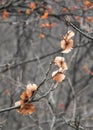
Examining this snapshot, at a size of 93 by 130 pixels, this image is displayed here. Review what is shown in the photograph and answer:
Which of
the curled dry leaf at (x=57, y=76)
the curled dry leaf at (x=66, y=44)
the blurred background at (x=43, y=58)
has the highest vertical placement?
the blurred background at (x=43, y=58)

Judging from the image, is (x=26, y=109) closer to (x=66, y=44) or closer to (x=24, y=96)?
(x=24, y=96)

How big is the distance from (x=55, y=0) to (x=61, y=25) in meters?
1.28

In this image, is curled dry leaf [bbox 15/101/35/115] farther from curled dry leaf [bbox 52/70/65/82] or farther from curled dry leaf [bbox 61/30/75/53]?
curled dry leaf [bbox 61/30/75/53]

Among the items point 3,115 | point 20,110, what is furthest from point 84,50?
point 20,110

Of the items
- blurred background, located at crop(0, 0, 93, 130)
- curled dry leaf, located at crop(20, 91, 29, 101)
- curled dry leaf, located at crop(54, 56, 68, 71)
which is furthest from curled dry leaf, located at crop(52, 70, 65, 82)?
blurred background, located at crop(0, 0, 93, 130)

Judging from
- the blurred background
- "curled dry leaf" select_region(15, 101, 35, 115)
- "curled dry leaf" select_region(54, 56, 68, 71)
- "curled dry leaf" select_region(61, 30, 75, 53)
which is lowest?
"curled dry leaf" select_region(15, 101, 35, 115)

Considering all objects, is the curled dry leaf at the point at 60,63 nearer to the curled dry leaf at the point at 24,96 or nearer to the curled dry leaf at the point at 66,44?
the curled dry leaf at the point at 66,44

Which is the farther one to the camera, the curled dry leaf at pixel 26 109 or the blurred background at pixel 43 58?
the blurred background at pixel 43 58

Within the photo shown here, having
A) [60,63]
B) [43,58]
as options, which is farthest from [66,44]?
[43,58]

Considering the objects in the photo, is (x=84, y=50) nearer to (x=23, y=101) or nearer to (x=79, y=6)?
(x=79, y=6)

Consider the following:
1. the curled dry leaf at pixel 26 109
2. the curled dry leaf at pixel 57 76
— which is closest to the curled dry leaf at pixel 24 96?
the curled dry leaf at pixel 26 109

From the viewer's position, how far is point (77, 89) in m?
7.80

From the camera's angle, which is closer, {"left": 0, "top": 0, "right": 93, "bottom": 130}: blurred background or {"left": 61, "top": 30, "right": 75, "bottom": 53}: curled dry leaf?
{"left": 61, "top": 30, "right": 75, "bottom": 53}: curled dry leaf

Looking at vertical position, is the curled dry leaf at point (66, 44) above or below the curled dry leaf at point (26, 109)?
above
